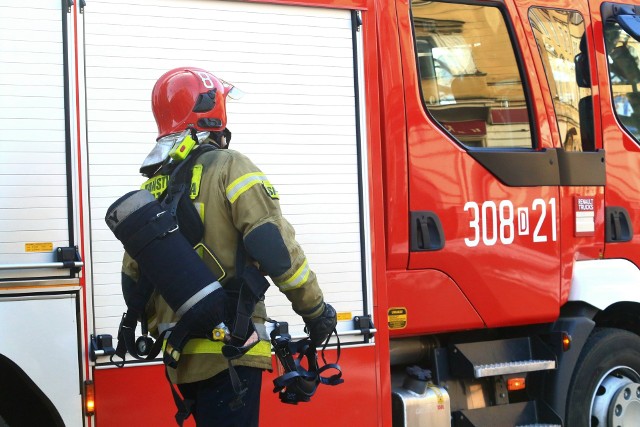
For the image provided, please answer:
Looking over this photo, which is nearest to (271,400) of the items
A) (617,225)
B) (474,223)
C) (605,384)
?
(474,223)

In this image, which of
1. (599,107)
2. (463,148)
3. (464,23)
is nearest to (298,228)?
(463,148)

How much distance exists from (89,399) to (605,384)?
10.1ft

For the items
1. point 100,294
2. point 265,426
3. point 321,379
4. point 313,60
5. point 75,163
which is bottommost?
point 265,426

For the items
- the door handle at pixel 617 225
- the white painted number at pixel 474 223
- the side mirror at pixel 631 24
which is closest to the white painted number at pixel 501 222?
the white painted number at pixel 474 223

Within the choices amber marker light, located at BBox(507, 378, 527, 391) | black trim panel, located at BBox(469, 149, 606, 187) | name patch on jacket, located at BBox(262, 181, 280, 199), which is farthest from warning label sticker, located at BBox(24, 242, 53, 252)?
amber marker light, located at BBox(507, 378, 527, 391)

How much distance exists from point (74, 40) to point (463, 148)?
214 cm

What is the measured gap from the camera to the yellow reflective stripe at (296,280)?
3.52m

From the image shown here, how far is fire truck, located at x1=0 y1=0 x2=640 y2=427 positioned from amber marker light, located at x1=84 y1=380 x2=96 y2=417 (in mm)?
11

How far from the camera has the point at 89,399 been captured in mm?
4047

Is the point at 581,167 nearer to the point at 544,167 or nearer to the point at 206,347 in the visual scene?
the point at 544,167

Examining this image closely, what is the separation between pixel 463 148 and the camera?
5.25 meters

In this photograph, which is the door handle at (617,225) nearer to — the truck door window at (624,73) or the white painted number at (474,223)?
the truck door window at (624,73)

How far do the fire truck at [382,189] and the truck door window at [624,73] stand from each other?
0.5 inches

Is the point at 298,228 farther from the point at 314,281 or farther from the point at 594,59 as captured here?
the point at 594,59
